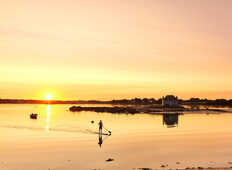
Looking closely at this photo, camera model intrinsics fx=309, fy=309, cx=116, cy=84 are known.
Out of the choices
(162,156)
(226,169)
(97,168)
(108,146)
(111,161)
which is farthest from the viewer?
(108,146)

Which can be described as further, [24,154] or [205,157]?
[24,154]

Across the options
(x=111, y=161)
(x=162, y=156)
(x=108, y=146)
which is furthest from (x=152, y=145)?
(x=111, y=161)

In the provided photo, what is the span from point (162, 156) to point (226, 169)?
425 inches

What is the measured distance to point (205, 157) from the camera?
3406cm

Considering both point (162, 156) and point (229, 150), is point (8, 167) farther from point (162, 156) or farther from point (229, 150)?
point (229, 150)

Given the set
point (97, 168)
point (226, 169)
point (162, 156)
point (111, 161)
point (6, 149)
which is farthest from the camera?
point (6, 149)

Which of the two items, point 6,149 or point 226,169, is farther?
point 6,149

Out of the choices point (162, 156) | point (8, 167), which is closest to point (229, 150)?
point (162, 156)

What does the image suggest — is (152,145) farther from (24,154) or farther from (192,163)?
(24,154)

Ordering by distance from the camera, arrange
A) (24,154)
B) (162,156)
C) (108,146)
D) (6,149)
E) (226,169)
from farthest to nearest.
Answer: (108,146) → (6,149) → (24,154) → (162,156) → (226,169)

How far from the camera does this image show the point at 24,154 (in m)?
37.7

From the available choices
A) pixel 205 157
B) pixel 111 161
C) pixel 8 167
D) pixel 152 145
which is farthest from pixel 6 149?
pixel 205 157

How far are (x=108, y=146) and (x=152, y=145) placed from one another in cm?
640

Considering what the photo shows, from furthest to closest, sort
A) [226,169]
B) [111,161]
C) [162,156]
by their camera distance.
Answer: [162,156] < [111,161] < [226,169]
